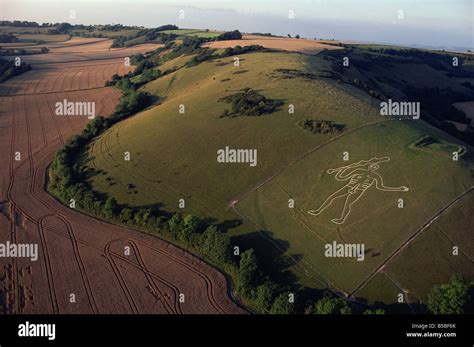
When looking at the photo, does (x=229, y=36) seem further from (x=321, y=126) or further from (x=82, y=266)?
(x=82, y=266)

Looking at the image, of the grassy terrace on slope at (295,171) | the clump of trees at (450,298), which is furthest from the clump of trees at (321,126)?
the clump of trees at (450,298)

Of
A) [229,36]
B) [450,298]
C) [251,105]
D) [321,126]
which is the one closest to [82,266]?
[450,298]

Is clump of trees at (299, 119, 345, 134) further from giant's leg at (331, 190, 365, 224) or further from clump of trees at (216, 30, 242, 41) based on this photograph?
clump of trees at (216, 30, 242, 41)

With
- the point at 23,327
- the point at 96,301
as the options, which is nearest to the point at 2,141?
the point at 96,301

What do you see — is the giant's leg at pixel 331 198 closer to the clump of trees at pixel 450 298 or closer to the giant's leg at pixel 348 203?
the giant's leg at pixel 348 203

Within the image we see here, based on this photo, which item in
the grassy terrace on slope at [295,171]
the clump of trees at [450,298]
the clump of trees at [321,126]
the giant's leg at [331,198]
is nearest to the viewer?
the clump of trees at [450,298]

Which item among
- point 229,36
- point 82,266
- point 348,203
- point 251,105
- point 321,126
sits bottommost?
point 82,266
